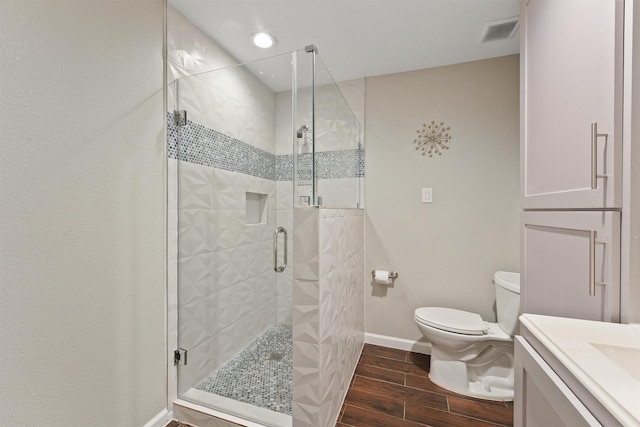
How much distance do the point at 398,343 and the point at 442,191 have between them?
1.30 m

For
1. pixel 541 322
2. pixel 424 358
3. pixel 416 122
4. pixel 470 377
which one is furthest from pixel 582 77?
pixel 424 358

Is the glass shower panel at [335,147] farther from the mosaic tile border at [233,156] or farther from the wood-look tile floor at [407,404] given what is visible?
the wood-look tile floor at [407,404]

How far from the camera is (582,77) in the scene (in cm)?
89

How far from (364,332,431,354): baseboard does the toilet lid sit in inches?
14.9

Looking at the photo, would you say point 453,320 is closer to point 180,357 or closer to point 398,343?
point 398,343

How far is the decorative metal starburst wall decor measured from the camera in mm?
2154

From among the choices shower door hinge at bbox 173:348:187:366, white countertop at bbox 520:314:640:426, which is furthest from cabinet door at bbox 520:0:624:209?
shower door hinge at bbox 173:348:187:366

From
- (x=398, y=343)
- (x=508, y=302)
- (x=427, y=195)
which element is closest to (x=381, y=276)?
(x=398, y=343)

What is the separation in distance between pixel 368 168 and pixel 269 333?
1.51 metres

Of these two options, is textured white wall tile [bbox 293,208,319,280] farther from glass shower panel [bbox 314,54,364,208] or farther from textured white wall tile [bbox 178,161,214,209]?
textured white wall tile [bbox 178,161,214,209]

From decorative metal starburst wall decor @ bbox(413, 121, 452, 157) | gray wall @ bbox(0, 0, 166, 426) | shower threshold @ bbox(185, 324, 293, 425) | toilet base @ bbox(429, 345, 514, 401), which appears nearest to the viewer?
gray wall @ bbox(0, 0, 166, 426)

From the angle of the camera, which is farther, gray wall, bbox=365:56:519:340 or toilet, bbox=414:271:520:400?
gray wall, bbox=365:56:519:340

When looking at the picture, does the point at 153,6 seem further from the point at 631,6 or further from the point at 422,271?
the point at 422,271

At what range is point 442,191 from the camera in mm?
2168
